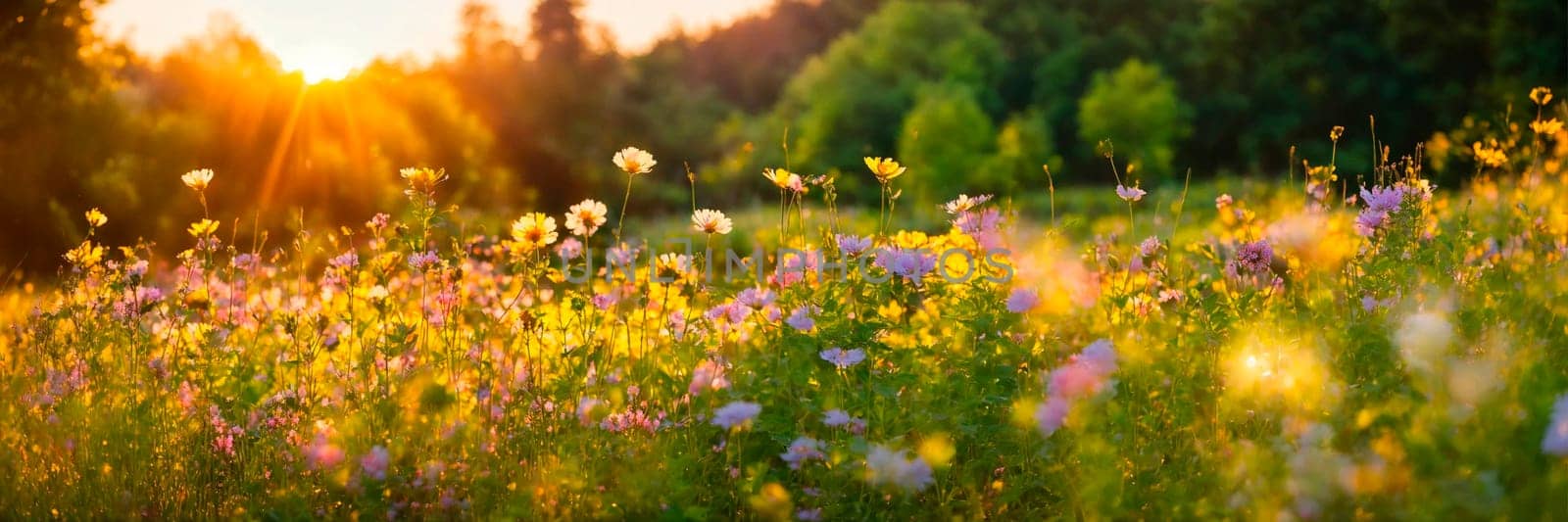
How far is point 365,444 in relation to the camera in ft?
9.73

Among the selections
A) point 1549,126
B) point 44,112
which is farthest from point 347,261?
point 44,112

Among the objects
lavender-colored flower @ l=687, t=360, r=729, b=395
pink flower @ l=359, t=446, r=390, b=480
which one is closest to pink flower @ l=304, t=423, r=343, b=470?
pink flower @ l=359, t=446, r=390, b=480

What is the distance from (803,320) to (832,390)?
0.83 ft

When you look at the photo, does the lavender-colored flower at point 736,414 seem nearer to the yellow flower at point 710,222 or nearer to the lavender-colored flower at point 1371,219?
the yellow flower at point 710,222

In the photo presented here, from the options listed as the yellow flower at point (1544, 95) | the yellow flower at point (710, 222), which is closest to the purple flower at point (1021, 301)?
the yellow flower at point (710, 222)

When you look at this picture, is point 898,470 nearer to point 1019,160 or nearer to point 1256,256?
point 1256,256

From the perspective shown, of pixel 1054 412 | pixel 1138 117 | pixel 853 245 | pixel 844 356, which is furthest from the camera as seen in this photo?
pixel 1138 117

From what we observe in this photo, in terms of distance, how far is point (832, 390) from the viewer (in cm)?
312

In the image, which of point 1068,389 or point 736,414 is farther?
point 736,414

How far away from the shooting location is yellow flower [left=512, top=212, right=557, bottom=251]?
9.82 feet

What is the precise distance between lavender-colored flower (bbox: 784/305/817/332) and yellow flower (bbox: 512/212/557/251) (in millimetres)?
718

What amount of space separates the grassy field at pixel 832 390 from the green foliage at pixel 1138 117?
27.6m

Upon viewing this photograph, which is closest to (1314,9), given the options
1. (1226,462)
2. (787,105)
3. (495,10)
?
(787,105)

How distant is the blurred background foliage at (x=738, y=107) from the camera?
9148 mm
